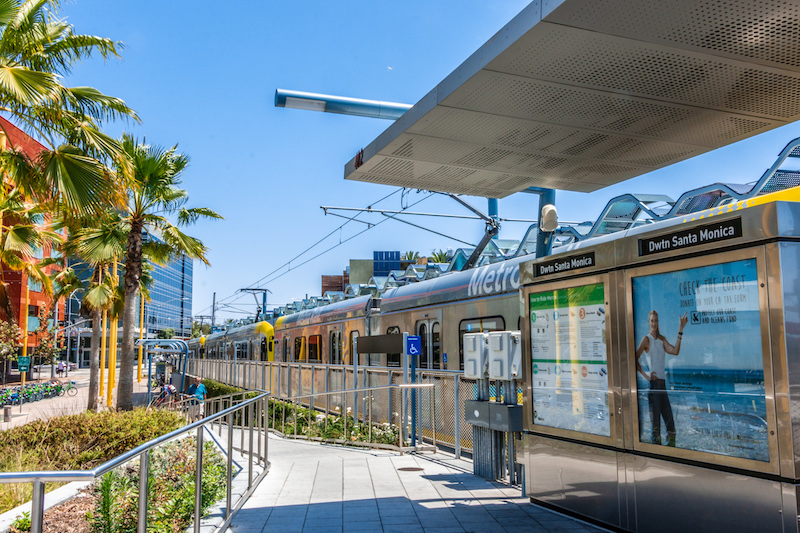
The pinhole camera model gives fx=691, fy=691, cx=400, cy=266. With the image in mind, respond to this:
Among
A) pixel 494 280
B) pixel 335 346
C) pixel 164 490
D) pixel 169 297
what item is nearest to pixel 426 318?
pixel 494 280

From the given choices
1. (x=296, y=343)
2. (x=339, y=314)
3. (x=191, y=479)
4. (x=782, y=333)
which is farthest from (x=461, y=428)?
(x=296, y=343)

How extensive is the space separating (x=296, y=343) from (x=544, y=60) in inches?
807

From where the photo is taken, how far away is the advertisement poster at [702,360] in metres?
4.89

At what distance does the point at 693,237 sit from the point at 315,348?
18.0 m

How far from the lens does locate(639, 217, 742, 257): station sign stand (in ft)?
16.6

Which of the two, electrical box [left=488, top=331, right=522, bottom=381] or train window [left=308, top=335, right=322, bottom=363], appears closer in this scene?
electrical box [left=488, top=331, right=522, bottom=381]

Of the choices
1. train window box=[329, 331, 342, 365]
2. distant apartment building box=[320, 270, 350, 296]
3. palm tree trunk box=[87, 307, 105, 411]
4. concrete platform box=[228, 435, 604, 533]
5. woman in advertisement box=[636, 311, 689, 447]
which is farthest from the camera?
distant apartment building box=[320, 270, 350, 296]

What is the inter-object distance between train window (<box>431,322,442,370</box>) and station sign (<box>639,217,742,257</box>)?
25.4ft

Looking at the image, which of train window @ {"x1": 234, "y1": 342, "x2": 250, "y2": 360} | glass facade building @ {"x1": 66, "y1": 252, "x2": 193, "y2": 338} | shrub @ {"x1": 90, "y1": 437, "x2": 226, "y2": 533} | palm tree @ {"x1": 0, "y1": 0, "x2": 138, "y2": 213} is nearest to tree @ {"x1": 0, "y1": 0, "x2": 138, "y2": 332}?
palm tree @ {"x1": 0, "y1": 0, "x2": 138, "y2": 213}

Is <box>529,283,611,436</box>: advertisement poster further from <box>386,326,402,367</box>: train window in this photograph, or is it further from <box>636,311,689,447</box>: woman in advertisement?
<box>386,326,402,367</box>: train window

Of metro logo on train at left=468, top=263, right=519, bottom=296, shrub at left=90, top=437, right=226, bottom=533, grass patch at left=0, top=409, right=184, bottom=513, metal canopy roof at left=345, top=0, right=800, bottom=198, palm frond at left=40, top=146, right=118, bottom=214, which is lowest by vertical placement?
grass patch at left=0, top=409, right=184, bottom=513

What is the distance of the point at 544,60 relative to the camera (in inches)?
209

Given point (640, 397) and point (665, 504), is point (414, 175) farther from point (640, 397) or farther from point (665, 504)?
point (665, 504)

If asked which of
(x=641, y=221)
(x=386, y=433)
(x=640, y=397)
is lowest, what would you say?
(x=386, y=433)
